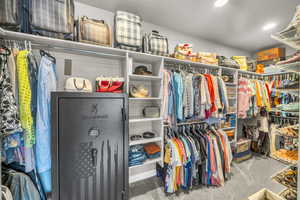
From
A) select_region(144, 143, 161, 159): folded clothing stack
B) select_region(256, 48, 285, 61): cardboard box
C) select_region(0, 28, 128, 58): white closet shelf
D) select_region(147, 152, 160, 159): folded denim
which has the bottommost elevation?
select_region(147, 152, 160, 159): folded denim

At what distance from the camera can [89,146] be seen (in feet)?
3.34

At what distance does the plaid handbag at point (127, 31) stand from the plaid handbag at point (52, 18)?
1.61ft

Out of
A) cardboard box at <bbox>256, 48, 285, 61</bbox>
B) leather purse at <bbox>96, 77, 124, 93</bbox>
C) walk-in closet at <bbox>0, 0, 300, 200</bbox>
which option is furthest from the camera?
cardboard box at <bbox>256, 48, 285, 61</bbox>

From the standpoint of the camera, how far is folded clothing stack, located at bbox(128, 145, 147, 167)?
5.28 feet

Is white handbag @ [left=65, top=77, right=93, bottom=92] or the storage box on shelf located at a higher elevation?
white handbag @ [left=65, top=77, right=93, bottom=92]

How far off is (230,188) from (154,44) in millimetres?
2400

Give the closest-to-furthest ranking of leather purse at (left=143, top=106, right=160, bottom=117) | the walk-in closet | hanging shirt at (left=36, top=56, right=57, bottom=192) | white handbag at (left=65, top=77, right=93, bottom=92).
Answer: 1. the walk-in closet
2. hanging shirt at (left=36, top=56, right=57, bottom=192)
3. white handbag at (left=65, top=77, right=93, bottom=92)
4. leather purse at (left=143, top=106, right=160, bottom=117)

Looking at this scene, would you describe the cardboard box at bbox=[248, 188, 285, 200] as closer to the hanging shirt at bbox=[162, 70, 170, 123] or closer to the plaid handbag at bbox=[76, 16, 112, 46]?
the hanging shirt at bbox=[162, 70, 170, 123]

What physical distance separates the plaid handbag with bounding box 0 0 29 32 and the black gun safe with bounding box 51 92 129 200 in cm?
79

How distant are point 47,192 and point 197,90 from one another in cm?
210

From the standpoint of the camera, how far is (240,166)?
2.30 metres

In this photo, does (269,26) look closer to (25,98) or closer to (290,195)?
(290,195)

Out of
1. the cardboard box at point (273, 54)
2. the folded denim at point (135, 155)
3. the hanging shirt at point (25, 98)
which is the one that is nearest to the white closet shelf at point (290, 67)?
the folded denim at point (135, 155)

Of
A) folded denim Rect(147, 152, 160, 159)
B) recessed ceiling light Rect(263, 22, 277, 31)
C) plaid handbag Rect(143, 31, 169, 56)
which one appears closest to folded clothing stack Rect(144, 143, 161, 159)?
folded denim Rect(147, 152, 160, 159)
